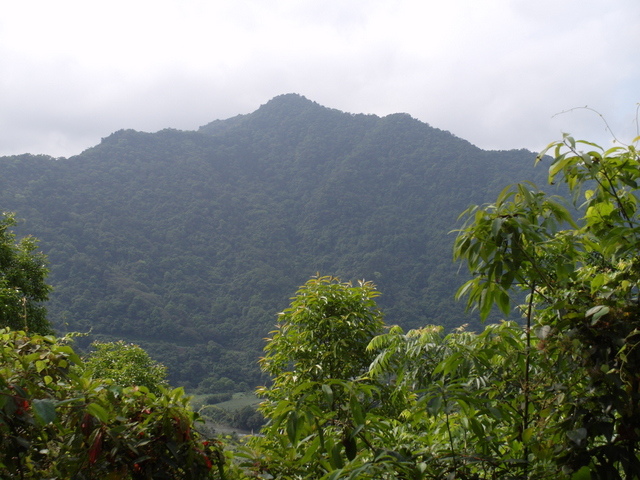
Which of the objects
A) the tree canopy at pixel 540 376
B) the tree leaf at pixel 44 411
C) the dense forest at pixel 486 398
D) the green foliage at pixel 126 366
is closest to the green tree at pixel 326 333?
the dense forest at pixel 486 398

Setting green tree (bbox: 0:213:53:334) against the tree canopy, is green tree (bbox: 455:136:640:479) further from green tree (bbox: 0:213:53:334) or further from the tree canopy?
green tree (bbox: 0:213:53:334)

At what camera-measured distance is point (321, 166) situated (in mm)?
88375

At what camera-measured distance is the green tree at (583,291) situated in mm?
1247

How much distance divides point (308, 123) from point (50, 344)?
98060 mm

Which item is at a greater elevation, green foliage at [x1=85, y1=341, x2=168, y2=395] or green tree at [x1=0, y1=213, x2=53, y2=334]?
green tree at [x1=0, y1=213, x2=53, y2=334]

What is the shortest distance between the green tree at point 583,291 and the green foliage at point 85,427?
3.02 feet

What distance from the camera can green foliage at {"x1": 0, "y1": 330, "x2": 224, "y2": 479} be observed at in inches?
53.9

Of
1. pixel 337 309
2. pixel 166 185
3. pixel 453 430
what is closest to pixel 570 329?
pixel 453 430

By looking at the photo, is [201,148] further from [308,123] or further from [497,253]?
[497,253]

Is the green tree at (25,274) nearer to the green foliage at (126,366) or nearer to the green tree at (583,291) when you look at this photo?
the green foliage at (126,366)

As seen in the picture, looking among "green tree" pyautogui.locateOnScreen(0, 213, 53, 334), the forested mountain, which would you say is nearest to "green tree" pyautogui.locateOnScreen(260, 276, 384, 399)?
"green tree" pyautogui.locateOnScreen(0, 213, 53, 334)

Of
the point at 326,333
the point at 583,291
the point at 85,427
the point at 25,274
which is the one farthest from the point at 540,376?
the point at 25,274

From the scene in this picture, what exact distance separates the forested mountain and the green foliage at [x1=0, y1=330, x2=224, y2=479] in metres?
37.8

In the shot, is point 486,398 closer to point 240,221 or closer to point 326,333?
point 326,333
